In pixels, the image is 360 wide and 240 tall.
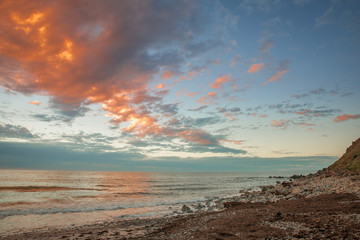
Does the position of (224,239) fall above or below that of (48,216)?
above

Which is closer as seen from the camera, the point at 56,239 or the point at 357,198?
the point at 56,239

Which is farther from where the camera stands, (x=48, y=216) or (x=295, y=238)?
(x=48, y=216)

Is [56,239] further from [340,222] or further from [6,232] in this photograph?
[340,222]

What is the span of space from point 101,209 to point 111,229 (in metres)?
12.5

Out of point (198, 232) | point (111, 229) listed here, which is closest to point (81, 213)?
point (111, 229)

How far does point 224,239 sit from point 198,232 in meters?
2.97

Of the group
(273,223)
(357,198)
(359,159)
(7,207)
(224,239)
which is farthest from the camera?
(359,159)

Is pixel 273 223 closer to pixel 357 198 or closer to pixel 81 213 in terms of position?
pixel 357 198

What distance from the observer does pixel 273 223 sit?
500 inches

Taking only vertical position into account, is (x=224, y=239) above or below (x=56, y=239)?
above

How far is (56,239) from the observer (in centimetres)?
1573

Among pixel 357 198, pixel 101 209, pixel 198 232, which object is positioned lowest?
pixel 101 209

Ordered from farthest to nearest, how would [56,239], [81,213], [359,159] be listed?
[359,159]
[81,213]
[56,239]

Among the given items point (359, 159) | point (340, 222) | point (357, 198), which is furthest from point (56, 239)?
point (359, 159)
